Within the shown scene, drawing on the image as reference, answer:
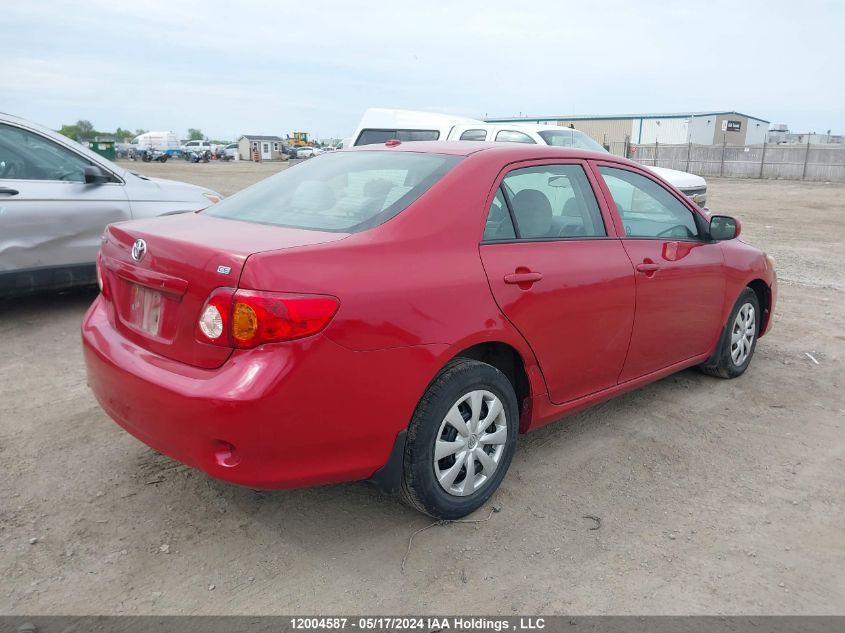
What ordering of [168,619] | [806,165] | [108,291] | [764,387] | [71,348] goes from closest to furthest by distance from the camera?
[168,619] < [108,291] < [764,387] < [71,348] < [806,165]

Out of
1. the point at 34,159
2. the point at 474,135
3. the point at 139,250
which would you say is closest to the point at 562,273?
the point at 139,250

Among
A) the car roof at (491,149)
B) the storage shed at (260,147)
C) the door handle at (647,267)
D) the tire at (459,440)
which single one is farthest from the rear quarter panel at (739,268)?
the storage shed at (260,147)

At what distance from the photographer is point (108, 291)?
3260mm

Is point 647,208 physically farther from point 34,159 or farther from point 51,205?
point 34,159

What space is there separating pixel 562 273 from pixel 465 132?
27.1 ft

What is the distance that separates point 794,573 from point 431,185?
7.11 ft

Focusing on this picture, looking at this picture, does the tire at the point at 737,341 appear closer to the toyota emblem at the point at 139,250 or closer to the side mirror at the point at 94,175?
the toyota emblem at the point at 139,250

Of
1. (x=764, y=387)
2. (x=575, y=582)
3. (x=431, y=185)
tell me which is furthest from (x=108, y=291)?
(x=764, y=387)

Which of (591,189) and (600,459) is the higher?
(591,189)

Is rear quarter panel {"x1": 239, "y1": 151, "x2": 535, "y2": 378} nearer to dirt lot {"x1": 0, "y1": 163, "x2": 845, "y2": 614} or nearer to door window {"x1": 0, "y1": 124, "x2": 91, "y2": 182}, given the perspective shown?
dirt lot {"x1": 0, "y1": 163, "x2": 845, "y2": 614}

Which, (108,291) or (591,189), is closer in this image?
(108,291)

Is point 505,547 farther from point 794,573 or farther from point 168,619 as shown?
point 168,619

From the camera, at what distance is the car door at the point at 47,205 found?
226 inches

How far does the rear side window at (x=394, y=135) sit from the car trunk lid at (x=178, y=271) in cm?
870
